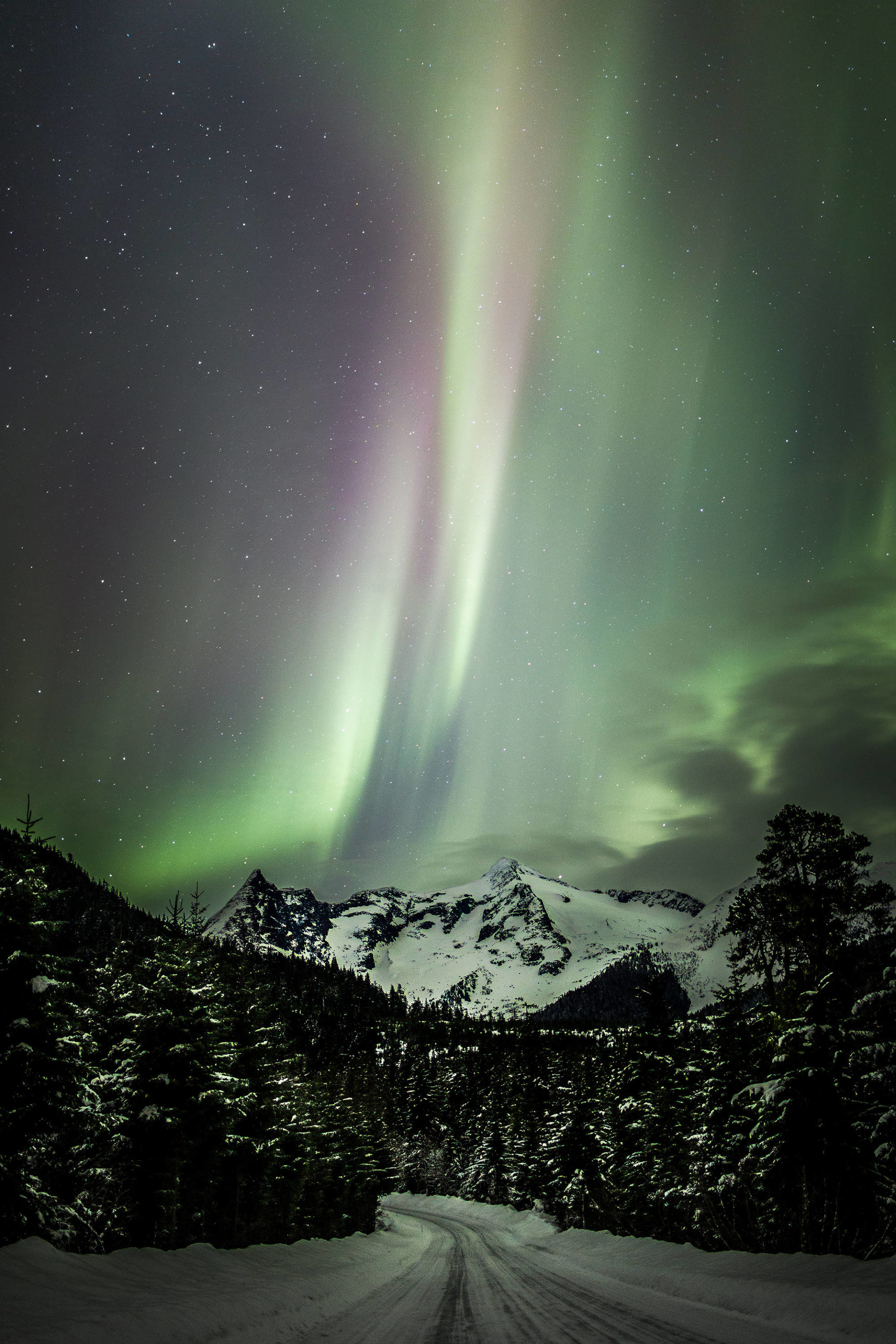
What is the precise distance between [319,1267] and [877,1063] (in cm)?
1654

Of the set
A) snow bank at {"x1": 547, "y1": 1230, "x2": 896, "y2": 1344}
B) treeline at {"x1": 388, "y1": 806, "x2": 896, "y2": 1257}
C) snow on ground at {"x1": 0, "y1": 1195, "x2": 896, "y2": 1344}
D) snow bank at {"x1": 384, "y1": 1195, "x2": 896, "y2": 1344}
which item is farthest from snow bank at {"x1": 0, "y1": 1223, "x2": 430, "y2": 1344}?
treeline at {"x1": 388, "y1": 806, "x2": 896, "y2": 1257}

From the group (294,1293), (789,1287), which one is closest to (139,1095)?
(294,1293)

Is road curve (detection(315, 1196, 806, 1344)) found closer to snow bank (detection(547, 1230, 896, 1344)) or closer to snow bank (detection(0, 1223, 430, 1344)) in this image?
snow bank (detection(547, 1230, 896, 1344))

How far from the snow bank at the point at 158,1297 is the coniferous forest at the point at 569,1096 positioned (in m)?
3.28

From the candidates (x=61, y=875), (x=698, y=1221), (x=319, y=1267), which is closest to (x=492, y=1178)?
(x=698, y=1221)

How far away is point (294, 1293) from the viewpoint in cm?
1377

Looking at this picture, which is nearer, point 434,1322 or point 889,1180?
point 434,1322

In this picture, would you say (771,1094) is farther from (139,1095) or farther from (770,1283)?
(139,1095)

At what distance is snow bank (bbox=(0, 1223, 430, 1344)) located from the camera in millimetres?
8141

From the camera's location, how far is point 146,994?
68.3 ft

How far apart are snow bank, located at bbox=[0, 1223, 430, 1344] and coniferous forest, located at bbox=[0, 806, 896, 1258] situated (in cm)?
328

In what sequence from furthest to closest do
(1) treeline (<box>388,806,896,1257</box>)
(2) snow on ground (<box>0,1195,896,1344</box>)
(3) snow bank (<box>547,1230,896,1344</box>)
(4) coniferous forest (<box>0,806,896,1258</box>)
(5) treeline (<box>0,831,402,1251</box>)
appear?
(1) treeline (<box>388,806,896,1257</box>), (4) coniferous forest (<box>0,806,896,1258</box>), (5) treeline (<box>0,831,402,1251</box>), (3) snow bank (<box>547,1230,896,1344</box>), (2) snow on ground (<box>0,1195,896,1344</box>)

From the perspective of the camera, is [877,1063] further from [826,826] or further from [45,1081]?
[45,1081]

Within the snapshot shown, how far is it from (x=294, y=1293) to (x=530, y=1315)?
495cm
